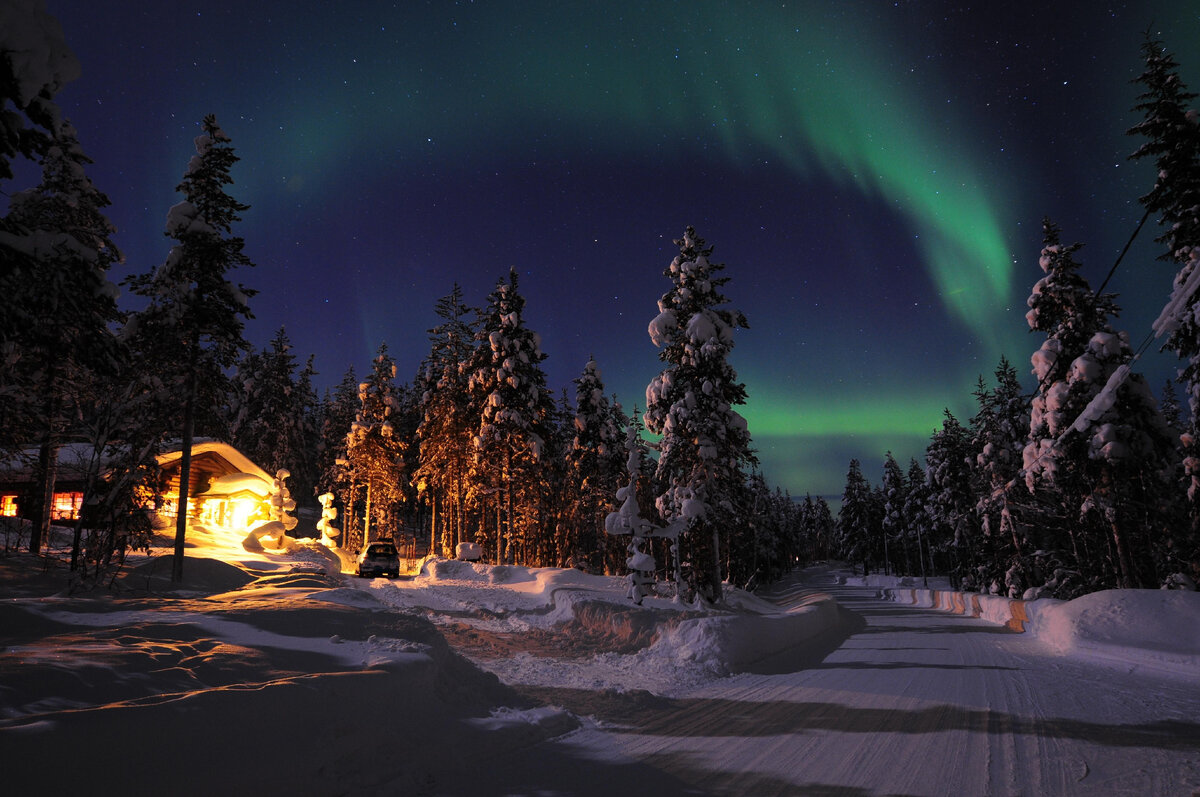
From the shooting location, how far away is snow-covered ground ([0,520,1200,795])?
15.7 ft

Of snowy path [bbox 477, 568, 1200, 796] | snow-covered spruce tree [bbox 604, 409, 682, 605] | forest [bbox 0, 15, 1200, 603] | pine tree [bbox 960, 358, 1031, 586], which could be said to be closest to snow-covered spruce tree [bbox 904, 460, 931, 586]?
forest [bbox 0, 15, 1200, 603]

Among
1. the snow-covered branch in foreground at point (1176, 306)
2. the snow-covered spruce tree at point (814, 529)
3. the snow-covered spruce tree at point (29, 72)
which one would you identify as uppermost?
the snow-covered spruce tree at point (29, 72)

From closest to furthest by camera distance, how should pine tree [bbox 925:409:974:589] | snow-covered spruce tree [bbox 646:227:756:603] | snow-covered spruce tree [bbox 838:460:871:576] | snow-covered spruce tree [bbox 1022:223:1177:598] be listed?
snow-covered spruce tree [bbox 1022:223:1177:598] < snow-covered spruce tree [bbox 646:227:756:603] < pine tree [bbox 925:409:974:589] < snow-covered spruce tree [bbox 838:460:871:576]

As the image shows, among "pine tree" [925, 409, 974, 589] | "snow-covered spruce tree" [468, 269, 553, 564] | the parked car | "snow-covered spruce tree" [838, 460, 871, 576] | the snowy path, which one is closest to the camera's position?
the snowy path

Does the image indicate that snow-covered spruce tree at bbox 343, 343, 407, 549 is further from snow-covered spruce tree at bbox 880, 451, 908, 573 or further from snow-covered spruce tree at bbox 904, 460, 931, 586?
snow-covered spruce tree at bbox 880, 451, 908, 573

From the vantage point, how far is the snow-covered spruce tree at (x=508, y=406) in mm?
31703

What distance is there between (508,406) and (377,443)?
54.0ft

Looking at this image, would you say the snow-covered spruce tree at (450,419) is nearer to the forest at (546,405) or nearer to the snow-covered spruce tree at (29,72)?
the forest at (546,405)

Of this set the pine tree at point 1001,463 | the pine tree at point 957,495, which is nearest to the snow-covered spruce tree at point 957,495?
the pine tree at point 957,495

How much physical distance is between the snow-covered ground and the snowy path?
0.04m

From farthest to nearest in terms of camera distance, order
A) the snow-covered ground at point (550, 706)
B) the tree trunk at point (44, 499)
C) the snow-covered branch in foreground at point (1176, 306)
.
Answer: the tree trunk at point (44, 499) < the snow-covered branch in foreground at point (1176, 306) < the snow-covered ground at point (550, 706)

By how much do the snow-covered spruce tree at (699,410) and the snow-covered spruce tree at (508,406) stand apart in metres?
10.9

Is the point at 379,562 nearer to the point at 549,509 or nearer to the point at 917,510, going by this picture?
the point at 549,509

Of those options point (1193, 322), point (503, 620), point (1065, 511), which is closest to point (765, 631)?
point (503, 620)
